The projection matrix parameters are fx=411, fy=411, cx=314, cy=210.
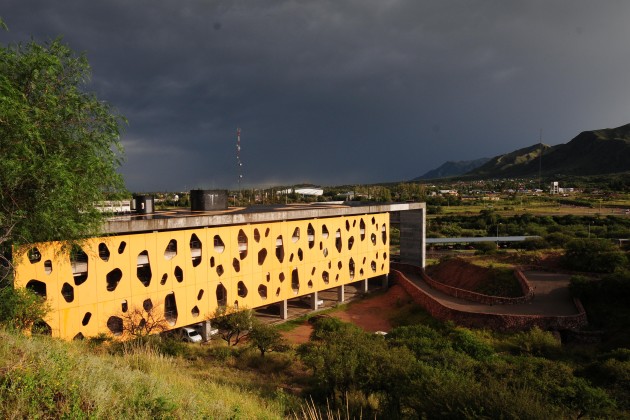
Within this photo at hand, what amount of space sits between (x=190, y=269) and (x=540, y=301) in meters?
25.1

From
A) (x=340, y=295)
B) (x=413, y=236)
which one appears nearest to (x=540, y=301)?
(x=413, y=236)

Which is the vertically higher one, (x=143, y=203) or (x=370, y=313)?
(x=143, y=203)

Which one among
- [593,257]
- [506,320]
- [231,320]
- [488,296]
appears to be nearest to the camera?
[231,320]

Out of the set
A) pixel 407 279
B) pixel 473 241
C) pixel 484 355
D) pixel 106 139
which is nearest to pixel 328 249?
pixel 407 279

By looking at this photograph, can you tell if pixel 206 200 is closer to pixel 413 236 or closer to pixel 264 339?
pixel 264 339

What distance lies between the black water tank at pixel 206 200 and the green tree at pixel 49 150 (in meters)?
14.4

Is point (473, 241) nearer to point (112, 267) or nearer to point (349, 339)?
point (349, 339)

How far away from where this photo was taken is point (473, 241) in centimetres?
5909

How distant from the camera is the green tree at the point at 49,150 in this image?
41.5 feet

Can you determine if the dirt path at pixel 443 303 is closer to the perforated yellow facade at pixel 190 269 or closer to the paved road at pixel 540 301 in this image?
the paved road at pixel 540 301

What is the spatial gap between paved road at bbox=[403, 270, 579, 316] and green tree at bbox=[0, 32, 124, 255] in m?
24.7

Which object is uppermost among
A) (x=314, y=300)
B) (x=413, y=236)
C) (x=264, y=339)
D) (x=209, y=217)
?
(x=209, y=217)

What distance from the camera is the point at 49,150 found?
14.5 m

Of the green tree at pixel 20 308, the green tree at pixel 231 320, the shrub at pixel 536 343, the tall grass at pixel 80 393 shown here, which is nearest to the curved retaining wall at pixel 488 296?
the shrub at pixel 536 343
